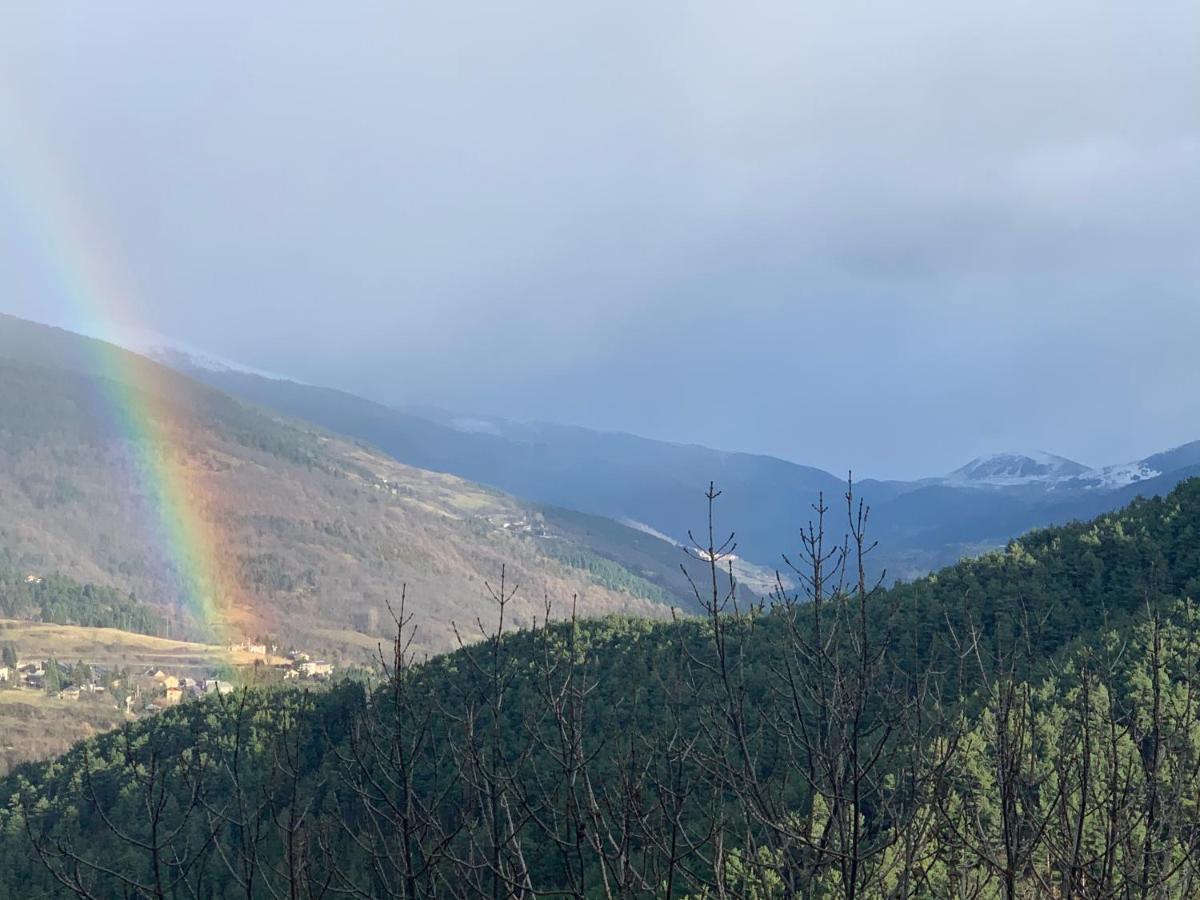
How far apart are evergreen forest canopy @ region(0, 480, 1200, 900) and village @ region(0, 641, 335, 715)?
8555cm

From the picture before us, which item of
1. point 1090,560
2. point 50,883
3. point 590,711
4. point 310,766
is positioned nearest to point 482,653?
point 590,711

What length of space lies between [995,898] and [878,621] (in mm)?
35188

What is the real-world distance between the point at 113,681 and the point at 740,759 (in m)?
181

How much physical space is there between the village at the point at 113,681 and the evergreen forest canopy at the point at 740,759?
85545 mm

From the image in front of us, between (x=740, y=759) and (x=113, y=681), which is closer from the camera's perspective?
(x=740, y=759)

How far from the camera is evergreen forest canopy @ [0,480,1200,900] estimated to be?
655 cm

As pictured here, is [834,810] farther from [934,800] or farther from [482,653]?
[482,653]

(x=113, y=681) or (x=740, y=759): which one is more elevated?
(x=740, y=759)

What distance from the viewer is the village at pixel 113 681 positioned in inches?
6614

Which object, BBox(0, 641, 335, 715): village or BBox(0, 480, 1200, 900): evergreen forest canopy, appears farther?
BBox(0, 641, 335, 715): village

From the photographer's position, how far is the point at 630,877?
6.73 meters

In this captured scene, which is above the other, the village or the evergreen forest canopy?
the evergreen forest canopy

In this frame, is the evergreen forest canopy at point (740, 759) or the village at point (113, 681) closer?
the evergreen forest canopy at point (740, 759)

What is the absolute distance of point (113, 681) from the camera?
178 meters
